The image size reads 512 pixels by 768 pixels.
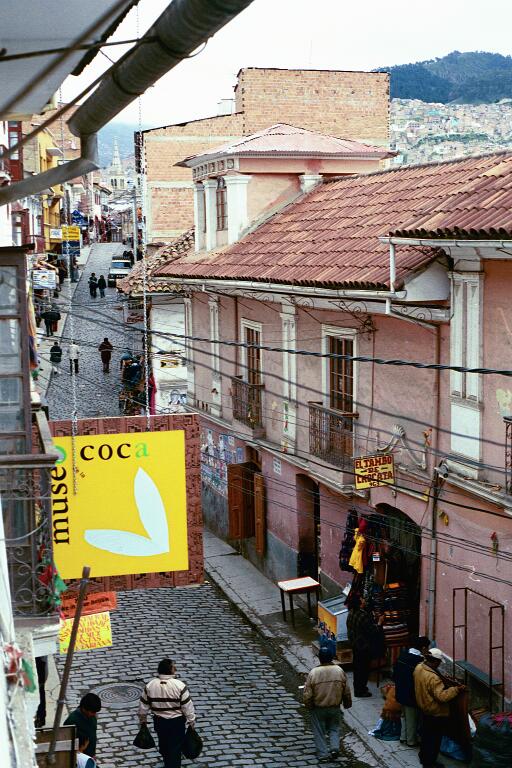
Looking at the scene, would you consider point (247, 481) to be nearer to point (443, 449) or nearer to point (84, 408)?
point (443, 449)

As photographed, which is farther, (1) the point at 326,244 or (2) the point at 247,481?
(2) the point at 247,481

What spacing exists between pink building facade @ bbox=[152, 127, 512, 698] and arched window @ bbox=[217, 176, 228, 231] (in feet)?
0.19

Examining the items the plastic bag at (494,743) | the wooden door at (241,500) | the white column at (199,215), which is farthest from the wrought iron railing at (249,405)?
the plastic bag at (494,743)

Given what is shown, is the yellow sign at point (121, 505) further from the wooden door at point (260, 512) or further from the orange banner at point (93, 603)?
the wooden door at point (260, 512)

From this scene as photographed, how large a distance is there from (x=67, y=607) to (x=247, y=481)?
9.53m

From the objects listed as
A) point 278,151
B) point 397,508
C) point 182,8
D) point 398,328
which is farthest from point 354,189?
point 182,8

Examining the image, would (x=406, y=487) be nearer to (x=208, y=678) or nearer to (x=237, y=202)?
(x=208, y=678)

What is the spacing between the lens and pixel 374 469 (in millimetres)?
14992

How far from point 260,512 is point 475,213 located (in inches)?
386

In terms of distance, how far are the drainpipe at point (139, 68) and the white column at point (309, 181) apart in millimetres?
17795

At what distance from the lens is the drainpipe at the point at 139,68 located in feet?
11.1

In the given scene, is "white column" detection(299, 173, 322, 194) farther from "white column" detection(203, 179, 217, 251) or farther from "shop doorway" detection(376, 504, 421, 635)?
"shop doorway" detection(376, 504, 421, 635)

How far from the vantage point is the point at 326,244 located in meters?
18.2

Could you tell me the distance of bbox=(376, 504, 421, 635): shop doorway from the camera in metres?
15.5
